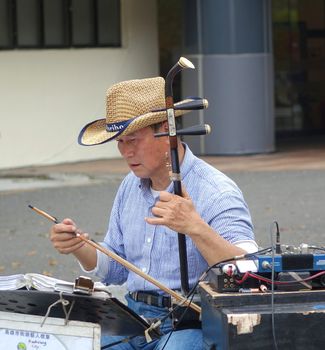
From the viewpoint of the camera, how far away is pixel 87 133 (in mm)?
4473

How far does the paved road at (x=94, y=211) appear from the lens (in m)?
9.06

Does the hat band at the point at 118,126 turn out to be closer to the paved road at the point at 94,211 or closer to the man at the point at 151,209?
the man at the point at 151,209

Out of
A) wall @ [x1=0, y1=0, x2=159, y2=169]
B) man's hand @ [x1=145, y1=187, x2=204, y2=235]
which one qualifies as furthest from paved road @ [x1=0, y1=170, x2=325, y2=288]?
Result: man's hand @ [x1=145, y1=187, x2=204, y2=235]

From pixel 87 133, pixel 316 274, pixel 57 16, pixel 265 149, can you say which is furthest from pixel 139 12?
pixel 316 274

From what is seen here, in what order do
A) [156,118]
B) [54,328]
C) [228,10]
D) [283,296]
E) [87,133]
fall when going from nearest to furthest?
1. [283,296]
2. [54,328]
3. [156,118]
4. [87,133]
5. [228,10]

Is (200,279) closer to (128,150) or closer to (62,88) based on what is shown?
(128,150)

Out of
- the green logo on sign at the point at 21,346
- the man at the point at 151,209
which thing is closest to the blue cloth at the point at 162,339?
the man at the point at 151,209

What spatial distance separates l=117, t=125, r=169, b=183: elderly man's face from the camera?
412 cm

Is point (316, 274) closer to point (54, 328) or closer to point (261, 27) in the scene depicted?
point (54, 328)

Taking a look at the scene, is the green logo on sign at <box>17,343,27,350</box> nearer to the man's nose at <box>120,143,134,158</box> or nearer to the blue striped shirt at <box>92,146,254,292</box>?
the blue striped shirt at <box>92,146,254,292</box>

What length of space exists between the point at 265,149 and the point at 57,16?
150 inches

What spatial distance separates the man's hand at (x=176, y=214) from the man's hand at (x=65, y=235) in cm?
41

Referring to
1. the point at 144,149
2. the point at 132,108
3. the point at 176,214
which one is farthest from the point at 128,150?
the point at 176,214

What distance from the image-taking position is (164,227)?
4.17 meters
